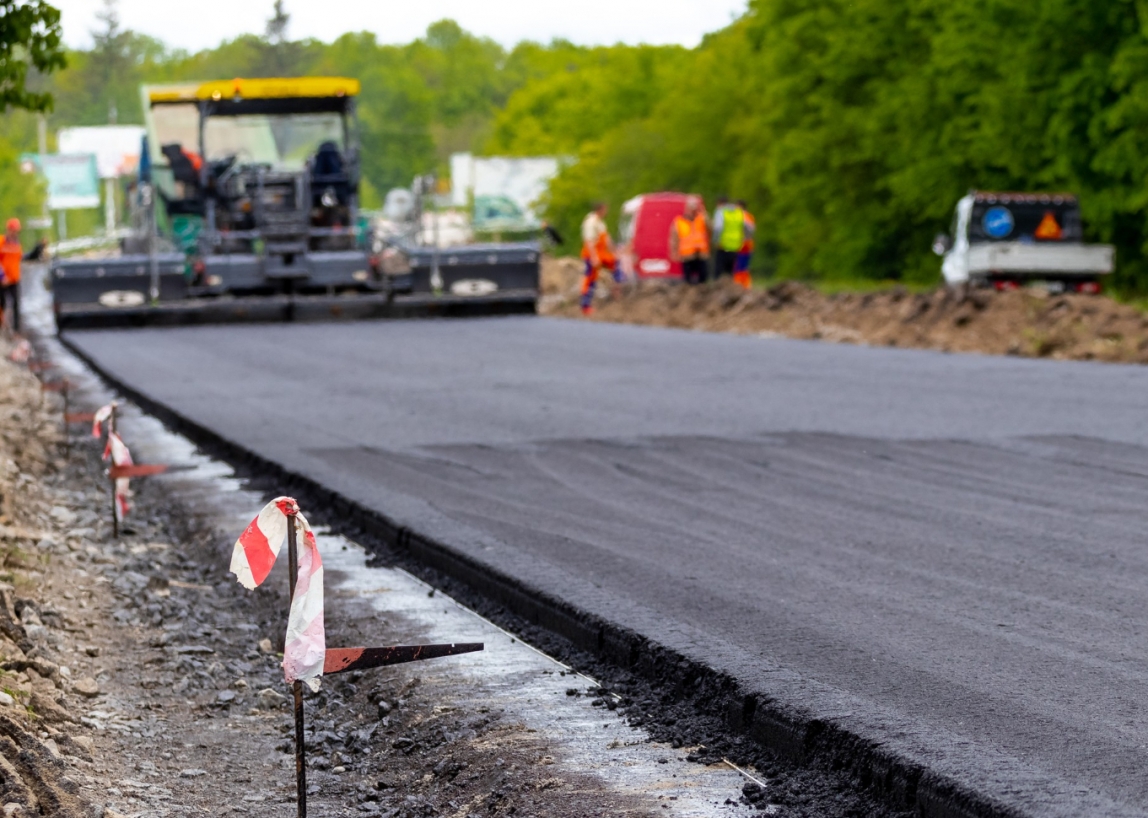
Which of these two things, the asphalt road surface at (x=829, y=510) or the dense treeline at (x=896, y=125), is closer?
the asphalt road surface at (x=829, y=510)

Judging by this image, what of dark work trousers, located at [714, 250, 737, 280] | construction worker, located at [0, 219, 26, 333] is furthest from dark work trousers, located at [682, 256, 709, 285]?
construction worker, located at [0, 219, 26, 333]

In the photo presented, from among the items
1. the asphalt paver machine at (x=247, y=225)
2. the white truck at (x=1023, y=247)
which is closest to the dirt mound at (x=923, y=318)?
the asphalt paver machine at (x=247, y=225)

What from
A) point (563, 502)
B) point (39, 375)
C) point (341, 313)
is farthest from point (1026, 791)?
point (341, 313)

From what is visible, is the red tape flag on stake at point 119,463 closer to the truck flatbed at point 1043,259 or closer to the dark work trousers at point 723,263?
the truck flatbed at point 1043,259

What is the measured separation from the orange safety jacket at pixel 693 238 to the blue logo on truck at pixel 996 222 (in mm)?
4968

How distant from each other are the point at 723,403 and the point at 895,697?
8.54 m

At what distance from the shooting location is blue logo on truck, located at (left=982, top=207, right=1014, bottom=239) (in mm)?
29266

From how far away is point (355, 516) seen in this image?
8.64m

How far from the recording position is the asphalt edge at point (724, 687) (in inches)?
163

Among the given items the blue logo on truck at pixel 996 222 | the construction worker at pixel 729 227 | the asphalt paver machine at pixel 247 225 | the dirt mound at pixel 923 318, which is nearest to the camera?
the dirt mound at pixel 923 318

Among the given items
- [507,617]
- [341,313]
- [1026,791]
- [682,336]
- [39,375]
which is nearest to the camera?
[1026,791]

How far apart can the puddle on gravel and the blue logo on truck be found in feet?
73.0

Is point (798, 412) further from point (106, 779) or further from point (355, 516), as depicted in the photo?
point (106, 779)

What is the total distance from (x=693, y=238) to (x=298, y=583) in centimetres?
2722
